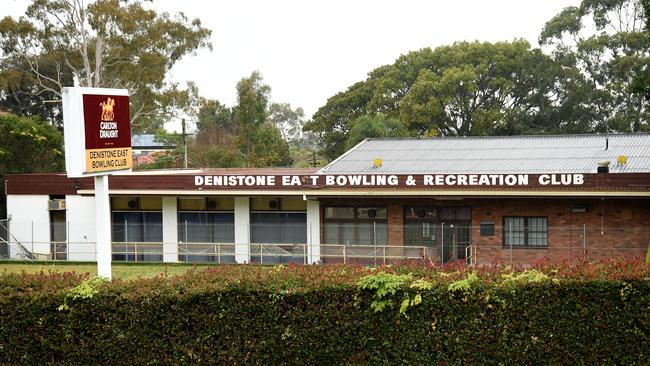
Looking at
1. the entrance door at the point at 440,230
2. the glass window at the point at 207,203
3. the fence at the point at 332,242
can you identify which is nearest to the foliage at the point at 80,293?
the fence at the point at 332,242

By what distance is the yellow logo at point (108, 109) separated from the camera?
14539mm

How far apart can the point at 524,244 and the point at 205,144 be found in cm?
5287

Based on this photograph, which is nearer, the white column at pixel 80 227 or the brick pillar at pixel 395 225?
the brick pillar at pixel 395 225

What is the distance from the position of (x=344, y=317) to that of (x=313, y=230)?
1988 cm

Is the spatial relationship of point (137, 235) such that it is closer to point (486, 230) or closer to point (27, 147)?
point (486, 230)

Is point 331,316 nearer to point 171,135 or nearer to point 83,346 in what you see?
point 83,346

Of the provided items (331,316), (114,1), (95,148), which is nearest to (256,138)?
(114,1)

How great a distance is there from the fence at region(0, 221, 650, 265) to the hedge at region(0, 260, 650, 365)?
1407 centimetres

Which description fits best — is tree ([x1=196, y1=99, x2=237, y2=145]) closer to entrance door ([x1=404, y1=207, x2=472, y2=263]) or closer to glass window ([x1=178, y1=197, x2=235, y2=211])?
glass window ([x1=178, y1=197, x2=235, y2=211])

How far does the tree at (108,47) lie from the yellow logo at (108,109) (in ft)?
109

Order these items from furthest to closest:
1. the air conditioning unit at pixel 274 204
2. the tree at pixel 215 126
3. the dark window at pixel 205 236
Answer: the tree at pixel 215 126, the air conditioning unit at pixel 274 204, the dark window at pixel 205 236

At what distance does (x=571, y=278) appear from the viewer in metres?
10.3

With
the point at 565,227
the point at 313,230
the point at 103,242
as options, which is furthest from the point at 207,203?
the point at 103,242

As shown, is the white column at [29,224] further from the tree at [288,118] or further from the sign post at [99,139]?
the tree at [288,118]
